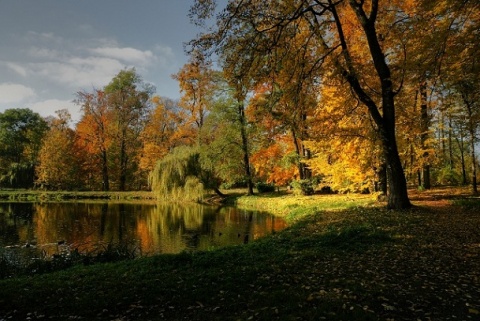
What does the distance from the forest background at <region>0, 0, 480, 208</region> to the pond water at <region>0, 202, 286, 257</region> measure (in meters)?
5.22

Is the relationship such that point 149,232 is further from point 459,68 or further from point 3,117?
point 3,117

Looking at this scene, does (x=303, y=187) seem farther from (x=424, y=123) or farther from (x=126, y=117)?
(x=126, y=117)

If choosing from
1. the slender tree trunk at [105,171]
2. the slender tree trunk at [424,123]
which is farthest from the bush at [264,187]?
the slender tree trunk at [105,171]

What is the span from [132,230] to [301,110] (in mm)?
10024

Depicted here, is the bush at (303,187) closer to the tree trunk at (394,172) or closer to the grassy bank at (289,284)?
the tree trunk at (394,172)

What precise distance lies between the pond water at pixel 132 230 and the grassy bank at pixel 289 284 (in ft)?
Result: 12.5

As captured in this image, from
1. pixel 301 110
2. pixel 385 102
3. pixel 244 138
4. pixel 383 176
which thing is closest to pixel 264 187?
pixel 244 138

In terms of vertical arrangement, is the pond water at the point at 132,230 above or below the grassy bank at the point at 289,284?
below

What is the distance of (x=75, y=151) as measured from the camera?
4350 centimetres

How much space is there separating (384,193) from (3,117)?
55481 mm

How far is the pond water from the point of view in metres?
13.4

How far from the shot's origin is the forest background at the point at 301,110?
11258 mm

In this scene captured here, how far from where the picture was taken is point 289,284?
554cm

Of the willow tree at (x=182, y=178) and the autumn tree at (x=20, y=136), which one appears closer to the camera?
the willow tree at (x=182, y=178)
